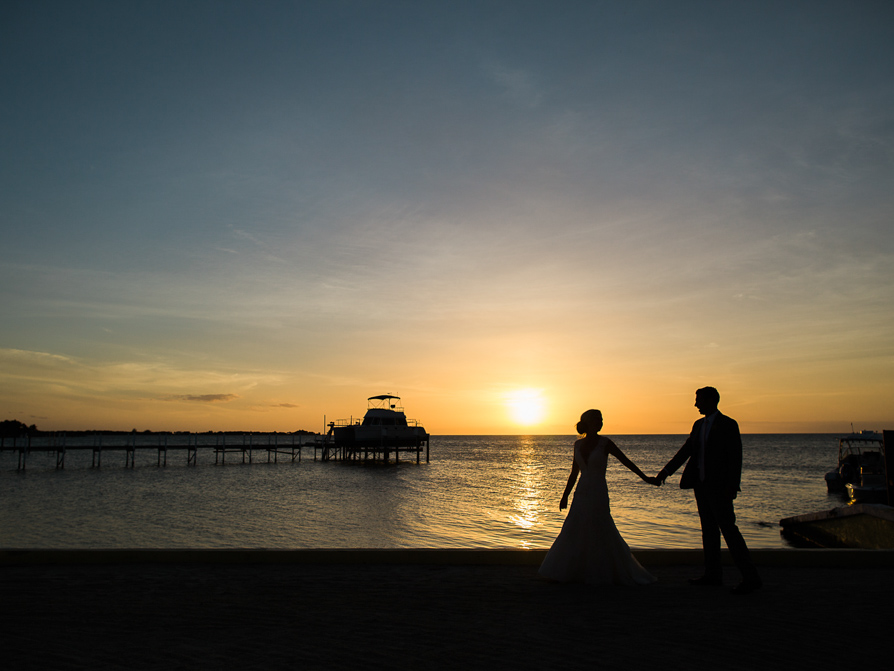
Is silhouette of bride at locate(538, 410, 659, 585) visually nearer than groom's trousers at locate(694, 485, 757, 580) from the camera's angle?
No

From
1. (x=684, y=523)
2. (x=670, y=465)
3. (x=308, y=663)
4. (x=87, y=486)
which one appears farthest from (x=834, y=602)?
(x=87, y=486)

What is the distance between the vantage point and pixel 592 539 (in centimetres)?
612

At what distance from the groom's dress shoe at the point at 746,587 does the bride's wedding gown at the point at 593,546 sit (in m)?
0.79

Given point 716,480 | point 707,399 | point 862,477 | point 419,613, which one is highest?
point 707,399

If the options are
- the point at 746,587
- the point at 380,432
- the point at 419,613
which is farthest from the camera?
the point at 380,432

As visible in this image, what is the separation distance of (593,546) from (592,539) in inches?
2.8

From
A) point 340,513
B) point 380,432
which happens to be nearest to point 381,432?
point 380,432

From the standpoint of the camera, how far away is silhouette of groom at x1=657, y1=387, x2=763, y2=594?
5.56 meters

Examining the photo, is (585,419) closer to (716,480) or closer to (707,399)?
(707,399)

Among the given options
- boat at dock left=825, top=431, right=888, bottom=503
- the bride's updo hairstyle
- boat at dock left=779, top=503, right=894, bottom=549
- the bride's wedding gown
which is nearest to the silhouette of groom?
the bride's wedding gown

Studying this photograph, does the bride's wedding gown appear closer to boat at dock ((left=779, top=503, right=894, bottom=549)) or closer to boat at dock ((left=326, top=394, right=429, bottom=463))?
boat at dock ((left=779, top=503, right=894, bottom=549))

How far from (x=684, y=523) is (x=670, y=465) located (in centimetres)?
1864

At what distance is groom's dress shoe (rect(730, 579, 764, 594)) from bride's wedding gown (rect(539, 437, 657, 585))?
794mm

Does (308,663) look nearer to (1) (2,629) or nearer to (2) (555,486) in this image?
(1) (2,629)
